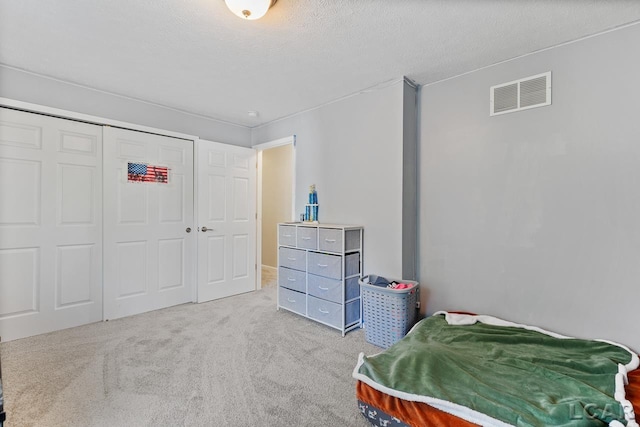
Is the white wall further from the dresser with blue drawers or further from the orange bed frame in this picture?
the orange bed frame

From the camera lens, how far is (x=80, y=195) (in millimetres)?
2922

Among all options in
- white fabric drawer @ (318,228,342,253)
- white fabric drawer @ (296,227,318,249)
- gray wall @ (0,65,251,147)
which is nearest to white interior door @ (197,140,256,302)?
gray wall @ (0,65,251,147)

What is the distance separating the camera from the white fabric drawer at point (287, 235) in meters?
3.23

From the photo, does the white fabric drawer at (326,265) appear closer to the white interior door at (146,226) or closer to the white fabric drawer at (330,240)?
the white fabric drawer at (330,240)

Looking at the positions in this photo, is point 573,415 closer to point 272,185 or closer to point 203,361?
point 203,361

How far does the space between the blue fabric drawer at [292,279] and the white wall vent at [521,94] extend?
91.4 inches

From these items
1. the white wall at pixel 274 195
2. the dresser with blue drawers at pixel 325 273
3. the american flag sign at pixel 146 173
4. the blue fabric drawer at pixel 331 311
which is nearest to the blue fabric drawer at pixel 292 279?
the dresser with blue drawers at pixel 325 273

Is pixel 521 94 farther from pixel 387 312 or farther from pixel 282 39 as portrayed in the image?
pixel 387 312

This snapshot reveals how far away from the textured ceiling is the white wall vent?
0.73 ft

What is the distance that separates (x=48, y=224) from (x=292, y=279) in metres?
2.37

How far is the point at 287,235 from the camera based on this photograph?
3.31 metres

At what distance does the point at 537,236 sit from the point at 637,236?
0.53 meters

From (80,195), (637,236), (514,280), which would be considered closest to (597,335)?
(514,280)

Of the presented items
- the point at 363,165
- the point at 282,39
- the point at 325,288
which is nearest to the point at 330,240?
the point at 325,288
